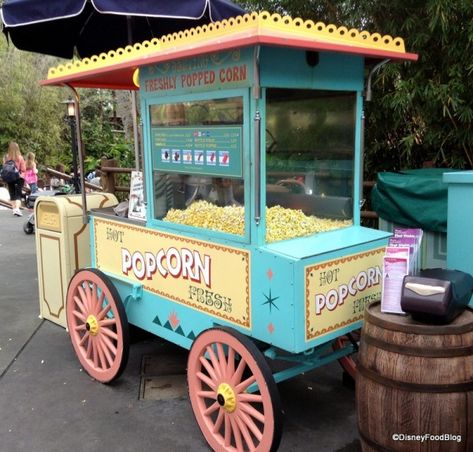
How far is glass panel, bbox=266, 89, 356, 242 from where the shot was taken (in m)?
2.58

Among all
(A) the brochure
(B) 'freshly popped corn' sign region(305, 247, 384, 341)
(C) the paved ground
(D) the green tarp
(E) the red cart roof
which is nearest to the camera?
(E) the red cart roof

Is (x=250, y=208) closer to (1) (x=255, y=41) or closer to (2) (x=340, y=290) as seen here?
(2) (x=340, y=290)

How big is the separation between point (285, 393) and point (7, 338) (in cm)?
240

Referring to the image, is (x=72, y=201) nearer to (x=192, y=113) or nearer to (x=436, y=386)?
(x=192, y=113)

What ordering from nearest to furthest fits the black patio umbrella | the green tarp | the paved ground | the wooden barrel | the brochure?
the wooden barrel, the brochure, the paved ground, the green tarp, the black patio umbrella

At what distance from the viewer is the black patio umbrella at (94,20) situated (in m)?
3.63

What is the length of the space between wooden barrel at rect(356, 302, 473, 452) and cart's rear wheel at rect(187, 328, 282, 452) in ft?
1.58

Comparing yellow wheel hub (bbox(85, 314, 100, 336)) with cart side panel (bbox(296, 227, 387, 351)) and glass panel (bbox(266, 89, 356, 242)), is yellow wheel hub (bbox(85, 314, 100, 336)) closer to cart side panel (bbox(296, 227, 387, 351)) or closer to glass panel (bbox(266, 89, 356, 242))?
glass panel (bbox(266, 89, 356, 242))

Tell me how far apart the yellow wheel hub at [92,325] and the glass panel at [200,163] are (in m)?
0.92

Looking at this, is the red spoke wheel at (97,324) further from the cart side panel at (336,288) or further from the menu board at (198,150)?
the cart side panel at (336,288)

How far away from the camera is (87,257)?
4012 millimetres

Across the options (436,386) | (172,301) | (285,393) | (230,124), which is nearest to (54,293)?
(172,301)

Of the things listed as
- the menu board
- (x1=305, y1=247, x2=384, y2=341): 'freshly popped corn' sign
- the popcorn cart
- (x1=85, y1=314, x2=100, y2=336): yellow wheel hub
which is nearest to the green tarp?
the popcorn cart

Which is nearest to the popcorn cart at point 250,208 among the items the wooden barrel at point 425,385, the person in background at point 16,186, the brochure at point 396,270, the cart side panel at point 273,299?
the cart side panel at point 273,299
